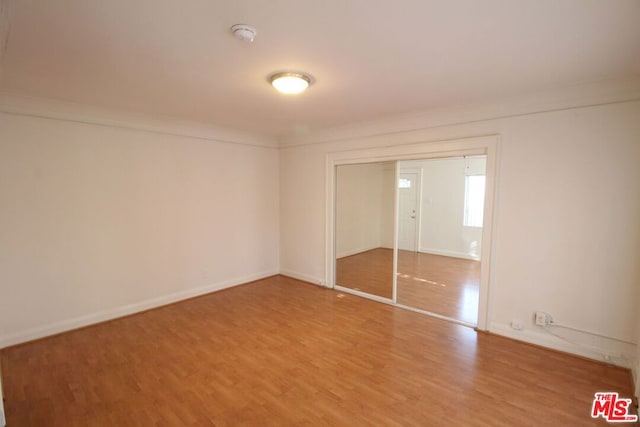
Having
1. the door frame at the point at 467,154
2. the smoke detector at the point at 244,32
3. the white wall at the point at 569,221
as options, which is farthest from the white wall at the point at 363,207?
the smoke detector at the point at 244,32

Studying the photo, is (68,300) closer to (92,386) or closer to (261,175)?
(92,386)

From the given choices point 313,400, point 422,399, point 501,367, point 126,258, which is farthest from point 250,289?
point 501,367

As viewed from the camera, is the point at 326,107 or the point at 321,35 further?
the point at 326,107

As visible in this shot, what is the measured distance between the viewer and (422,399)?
224 cm

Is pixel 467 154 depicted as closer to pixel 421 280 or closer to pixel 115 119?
pixel 421 280

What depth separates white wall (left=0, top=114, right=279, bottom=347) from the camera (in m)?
3.03

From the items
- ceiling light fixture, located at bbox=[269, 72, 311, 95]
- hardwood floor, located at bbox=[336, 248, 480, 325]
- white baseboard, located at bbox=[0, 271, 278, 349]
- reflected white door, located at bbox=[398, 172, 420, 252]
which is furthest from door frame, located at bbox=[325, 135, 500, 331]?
reflected white door, located at bbox=[398, 172, 420, 252]

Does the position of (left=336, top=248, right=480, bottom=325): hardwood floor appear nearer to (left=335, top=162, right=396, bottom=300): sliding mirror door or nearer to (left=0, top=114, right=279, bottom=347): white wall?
(left=335, top=162, right=396, bottom=300): sliding mirror door

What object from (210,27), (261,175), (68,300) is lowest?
(68,300)

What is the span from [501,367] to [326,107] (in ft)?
10.4

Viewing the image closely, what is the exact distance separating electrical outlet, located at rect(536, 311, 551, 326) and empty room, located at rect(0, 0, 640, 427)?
3 centimetres

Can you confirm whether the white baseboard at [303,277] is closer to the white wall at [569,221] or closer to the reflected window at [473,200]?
the white wall at [569,221]

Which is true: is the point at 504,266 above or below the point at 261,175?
below

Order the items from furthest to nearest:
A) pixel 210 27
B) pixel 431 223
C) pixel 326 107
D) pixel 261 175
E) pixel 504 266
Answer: pixel 431 223 < pixel 261 175 < pixel 326 107 < pixel 504 266 < pixel 210 27
